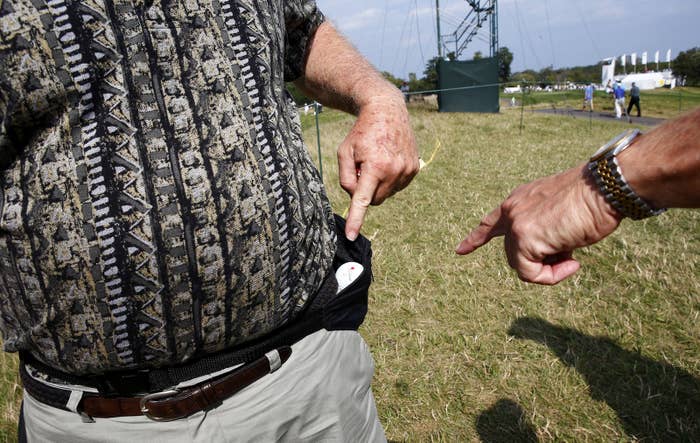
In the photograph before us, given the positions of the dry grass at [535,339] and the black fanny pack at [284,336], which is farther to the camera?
the dry grass at [535,339]

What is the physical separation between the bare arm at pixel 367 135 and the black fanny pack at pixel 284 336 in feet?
0.42

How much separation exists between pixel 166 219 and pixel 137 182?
9 cm

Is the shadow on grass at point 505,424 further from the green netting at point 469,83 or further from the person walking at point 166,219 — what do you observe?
the green netting at point 469,83

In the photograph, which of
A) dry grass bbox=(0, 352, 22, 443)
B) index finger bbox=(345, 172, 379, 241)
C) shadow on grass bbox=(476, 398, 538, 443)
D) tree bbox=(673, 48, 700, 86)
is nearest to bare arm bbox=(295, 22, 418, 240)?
index finger bbox=(345, 172, 379, 241)

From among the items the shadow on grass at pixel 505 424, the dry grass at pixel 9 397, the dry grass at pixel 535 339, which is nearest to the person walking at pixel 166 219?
the shadow on grass at pixel 505 424

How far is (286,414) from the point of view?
124 cm

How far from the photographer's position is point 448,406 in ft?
9.62

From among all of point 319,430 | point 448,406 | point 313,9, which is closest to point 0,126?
point 313,9

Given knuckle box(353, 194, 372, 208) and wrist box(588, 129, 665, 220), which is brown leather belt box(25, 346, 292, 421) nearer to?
knuckle box(353, 194, 372, 208)

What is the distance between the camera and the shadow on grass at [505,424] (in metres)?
2.67

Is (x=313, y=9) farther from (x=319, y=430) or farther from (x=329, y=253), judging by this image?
(x=319, y=430)

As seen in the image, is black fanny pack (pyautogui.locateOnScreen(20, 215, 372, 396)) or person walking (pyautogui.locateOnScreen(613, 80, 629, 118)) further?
person walking (pyautogui.locateOnScreen(613, 80, 629, 118))

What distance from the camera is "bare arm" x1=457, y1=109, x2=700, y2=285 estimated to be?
2.87 feet

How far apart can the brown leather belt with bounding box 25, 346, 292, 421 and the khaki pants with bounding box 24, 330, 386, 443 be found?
1.1 inches
